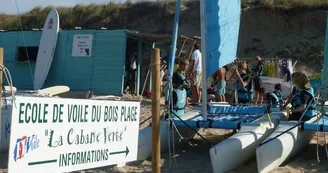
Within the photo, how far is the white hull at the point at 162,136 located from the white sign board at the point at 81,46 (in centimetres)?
953

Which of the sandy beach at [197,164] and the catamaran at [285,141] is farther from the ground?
the catamaran at [285,141]

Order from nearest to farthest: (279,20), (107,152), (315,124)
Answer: (107,152), (315,124), (279,20)

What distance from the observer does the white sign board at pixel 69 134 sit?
3.72 m

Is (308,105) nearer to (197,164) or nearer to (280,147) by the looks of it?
(280,147)

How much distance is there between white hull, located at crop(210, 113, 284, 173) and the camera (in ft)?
21.4

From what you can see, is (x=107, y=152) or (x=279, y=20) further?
(x=279, y=20)

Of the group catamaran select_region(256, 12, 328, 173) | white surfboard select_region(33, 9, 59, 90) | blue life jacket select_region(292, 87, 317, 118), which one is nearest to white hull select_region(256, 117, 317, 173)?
catamaran select_region(256, 12, 328, 173)

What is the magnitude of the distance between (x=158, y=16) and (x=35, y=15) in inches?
315

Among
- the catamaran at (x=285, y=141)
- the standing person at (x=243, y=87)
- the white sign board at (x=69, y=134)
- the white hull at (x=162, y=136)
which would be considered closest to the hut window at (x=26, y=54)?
the standing person at (x=243, y=87)

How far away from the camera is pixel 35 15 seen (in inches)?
1331

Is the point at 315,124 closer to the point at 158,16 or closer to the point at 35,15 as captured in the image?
the point at 158,16

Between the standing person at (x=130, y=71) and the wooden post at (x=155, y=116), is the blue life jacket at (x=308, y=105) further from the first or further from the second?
the standing person at (x=130, y=71)

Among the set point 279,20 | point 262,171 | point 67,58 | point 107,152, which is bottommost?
point 262,171

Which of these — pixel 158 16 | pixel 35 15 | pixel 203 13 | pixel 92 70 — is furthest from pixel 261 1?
pixel 203 13
